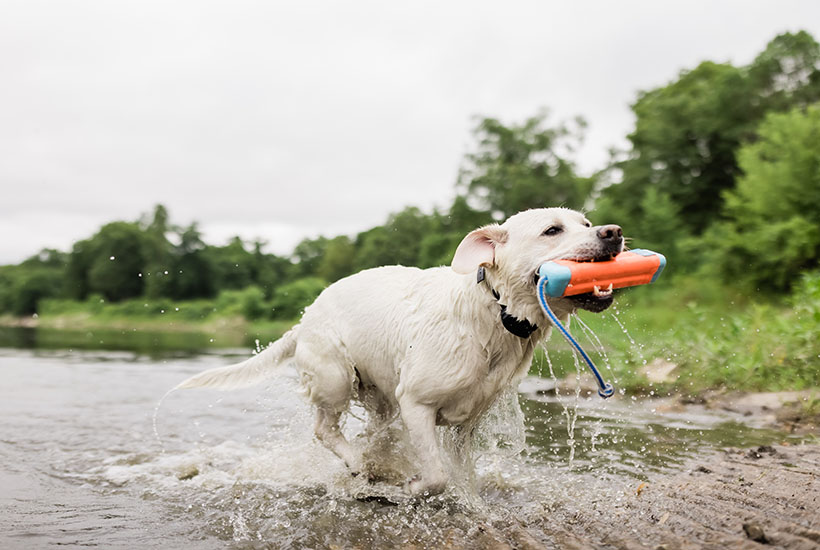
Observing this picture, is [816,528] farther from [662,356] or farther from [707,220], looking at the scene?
[707,220]

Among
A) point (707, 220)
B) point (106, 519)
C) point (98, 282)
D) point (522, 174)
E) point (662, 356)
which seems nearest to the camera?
point (106, 519)

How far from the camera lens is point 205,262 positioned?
5156 centimetres

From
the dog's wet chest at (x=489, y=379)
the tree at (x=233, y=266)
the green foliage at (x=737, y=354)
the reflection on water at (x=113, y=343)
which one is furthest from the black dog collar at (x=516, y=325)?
the tree at (x=233, y=266)

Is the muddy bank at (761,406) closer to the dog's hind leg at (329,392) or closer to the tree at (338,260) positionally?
the dog's hind leg at (329,392)

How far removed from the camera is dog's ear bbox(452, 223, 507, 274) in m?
4.65

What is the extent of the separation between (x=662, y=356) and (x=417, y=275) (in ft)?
27.2

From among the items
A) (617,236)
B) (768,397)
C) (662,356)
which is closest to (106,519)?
(617,236)

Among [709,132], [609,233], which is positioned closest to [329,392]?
[609,233]

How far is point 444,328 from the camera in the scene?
4.94 metres

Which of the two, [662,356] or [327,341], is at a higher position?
[327,341]

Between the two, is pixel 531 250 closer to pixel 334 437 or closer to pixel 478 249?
pixel 478 249

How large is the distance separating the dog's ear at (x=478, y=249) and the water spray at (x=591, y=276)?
1.53ft

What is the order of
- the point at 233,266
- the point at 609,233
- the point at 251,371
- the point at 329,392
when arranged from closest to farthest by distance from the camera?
the point at 609,233, the point at 329,392, the point at 251,371, the point at 233,266

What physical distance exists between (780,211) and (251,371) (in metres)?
21.2
